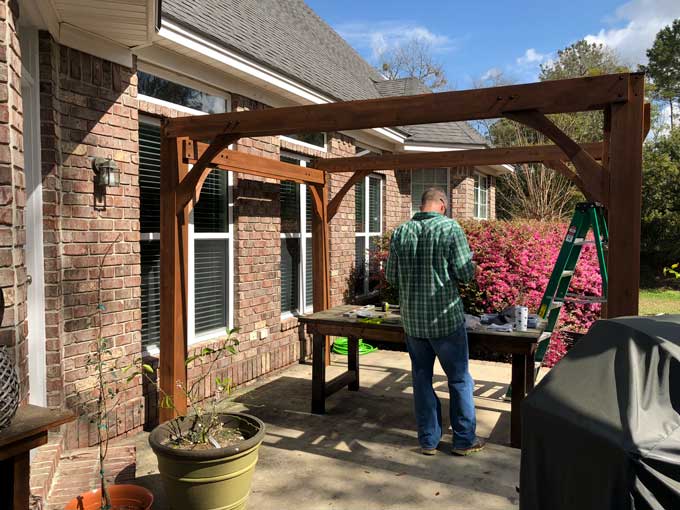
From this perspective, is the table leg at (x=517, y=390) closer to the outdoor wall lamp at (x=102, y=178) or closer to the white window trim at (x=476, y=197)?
the outdoor wall lamp at (x=102, y=178)

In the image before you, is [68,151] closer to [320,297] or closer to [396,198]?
[320,297]

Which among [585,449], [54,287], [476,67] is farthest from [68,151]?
[476,67]

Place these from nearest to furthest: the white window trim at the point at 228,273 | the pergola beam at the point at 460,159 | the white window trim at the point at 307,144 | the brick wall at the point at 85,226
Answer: the brick wall at the point at 85,226 → the white window trim at the point at 228,273 → the pergola beam at the point at 460,159 → the white window trim at the point at 307,144

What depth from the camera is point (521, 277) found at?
27.6ft

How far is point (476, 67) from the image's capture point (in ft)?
118

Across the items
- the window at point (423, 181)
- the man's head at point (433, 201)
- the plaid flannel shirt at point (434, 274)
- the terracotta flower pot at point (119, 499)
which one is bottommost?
the terracotta flower pot at point (119, 499)

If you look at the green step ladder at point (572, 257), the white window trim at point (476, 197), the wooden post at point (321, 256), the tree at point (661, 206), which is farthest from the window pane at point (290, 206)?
the tree at point (661, 206)

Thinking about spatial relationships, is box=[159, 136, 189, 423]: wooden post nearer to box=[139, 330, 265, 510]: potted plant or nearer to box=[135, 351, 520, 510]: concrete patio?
box=[135, 351, 520, 510]: concrete patio

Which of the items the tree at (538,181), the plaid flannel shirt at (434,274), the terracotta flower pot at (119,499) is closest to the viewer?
the terracotta flower pot at (119,499)

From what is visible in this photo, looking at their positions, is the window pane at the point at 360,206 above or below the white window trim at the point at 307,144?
below

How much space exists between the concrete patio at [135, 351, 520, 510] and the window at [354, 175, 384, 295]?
3.81 meters

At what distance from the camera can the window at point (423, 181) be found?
12648mm

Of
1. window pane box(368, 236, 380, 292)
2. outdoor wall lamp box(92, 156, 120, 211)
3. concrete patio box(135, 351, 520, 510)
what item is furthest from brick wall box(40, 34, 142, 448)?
window pane box(368, 236, 380, 292)

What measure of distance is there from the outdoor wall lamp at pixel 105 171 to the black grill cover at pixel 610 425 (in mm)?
3625
